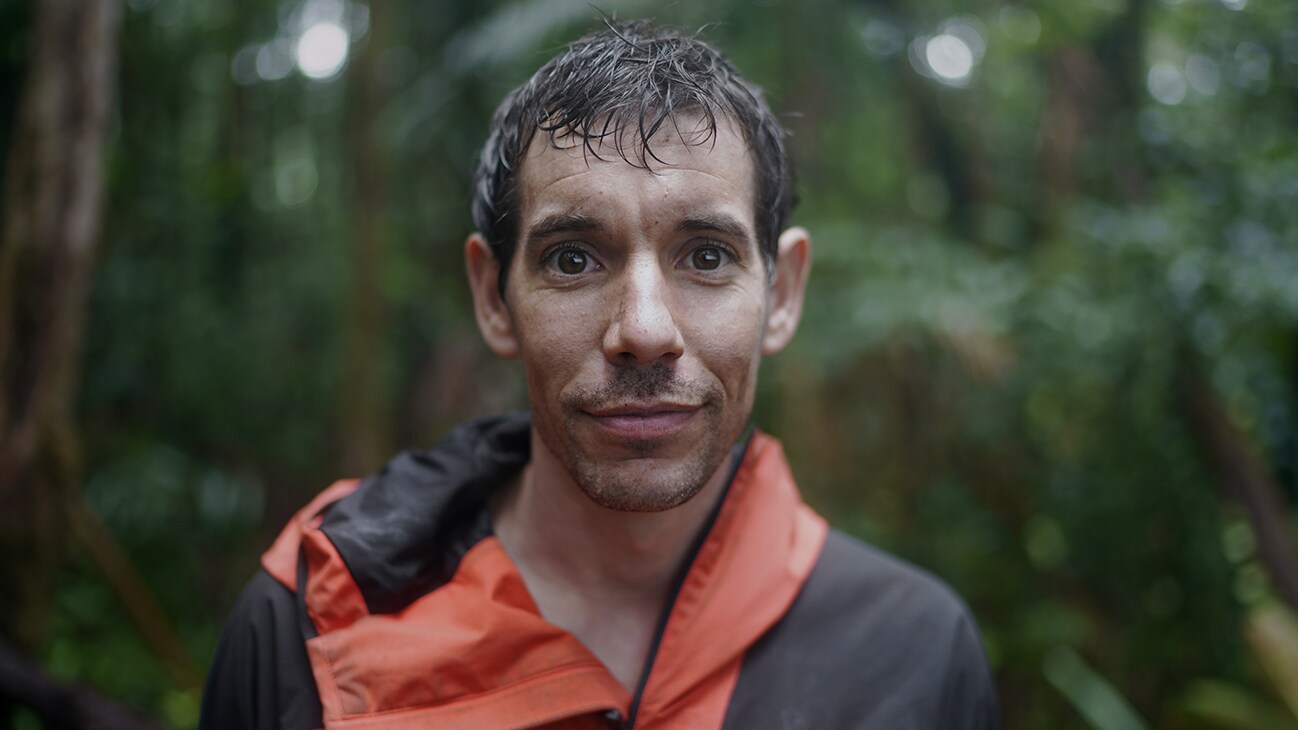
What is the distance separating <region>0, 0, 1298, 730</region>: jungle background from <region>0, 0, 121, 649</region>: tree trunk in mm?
10

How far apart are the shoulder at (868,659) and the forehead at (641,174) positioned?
70 centimetres

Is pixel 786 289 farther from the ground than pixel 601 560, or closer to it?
farther from the ground

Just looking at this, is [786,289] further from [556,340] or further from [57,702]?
[57,702]

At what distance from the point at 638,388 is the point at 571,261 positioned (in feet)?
0.78

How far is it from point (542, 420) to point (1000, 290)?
3.15m

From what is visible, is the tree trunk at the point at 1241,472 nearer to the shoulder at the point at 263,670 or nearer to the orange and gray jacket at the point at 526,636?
the orange and gray jacket at the point at 526,636

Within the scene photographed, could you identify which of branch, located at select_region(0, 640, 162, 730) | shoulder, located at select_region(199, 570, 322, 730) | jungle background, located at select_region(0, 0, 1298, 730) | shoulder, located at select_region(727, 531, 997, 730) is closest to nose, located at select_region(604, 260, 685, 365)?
shoulder, located at select_region(727, 531, 997, 730)

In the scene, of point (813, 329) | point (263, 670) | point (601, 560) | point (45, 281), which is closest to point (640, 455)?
point (601, 560)

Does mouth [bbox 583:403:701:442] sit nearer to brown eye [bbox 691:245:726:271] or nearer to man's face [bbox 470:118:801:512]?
man's face [bbox 470:118:801:512]

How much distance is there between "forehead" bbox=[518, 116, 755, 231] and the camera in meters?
1.45

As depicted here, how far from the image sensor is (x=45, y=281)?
3.08 m

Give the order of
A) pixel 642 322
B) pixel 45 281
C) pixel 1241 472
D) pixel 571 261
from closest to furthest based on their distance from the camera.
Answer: pixel 642 322 < pixel 571 261 < pixel 45 281 < pixel 1241 472

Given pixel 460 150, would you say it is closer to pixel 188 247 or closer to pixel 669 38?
pixel 188 247

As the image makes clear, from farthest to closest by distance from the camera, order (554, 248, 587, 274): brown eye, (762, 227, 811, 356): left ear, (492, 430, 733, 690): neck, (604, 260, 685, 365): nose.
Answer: (762, 227, 811, 356): left ear
(492, 430, 733, 690): neck
(554, 248, 587, 274): brown eye
(604, 260, 685, 365): nose
